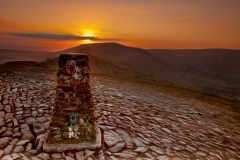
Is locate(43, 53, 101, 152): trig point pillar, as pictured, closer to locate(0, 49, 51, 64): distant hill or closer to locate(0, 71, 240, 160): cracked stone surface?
locate(0, 71, 240, 160): cracked stone surface

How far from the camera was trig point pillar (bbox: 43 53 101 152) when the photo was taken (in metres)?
4.10

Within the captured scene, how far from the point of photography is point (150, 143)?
5066 millimetres

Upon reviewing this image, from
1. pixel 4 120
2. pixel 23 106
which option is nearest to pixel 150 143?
pixel 4 120

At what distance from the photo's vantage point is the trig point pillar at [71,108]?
4.10 meters

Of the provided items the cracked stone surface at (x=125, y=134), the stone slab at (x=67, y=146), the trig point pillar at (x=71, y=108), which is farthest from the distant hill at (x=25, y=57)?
the stone slab at (x=67, y=146)

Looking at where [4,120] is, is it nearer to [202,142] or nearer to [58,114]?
[58,114]

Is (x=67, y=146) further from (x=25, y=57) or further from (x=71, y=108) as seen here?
(x=25, y=57)

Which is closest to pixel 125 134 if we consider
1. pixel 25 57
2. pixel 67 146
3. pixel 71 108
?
pixel 67 146

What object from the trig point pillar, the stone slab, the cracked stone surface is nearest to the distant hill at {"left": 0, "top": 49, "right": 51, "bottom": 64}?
the cracked stone surface

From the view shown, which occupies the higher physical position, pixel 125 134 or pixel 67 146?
pixel 67 146

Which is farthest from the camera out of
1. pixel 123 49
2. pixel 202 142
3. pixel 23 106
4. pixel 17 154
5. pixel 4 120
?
pixel 123 49

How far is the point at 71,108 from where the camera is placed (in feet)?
13.9

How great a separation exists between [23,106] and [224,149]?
7347mm

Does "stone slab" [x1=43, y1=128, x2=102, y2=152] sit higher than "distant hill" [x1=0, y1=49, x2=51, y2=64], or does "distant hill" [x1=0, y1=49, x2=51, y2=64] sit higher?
"stone slab" [x1=43, y1=128, x2=102, y2=152]
